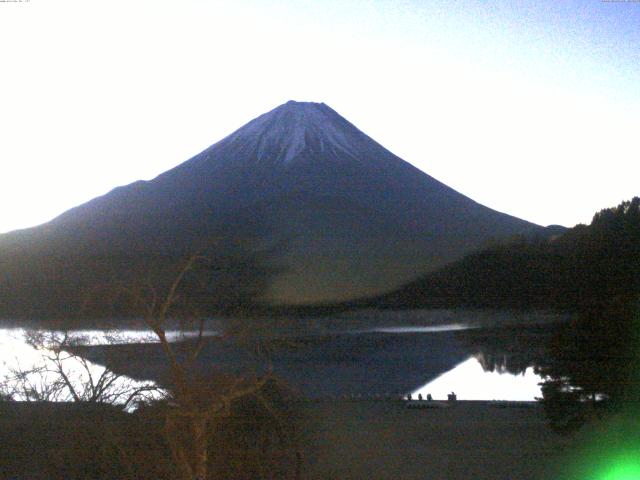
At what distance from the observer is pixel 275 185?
38.8 m

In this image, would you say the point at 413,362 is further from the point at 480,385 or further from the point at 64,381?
the point at 64,381

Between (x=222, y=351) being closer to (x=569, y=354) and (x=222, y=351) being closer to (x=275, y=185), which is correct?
(x=569, y=354)

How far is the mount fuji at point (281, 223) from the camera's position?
1620cm

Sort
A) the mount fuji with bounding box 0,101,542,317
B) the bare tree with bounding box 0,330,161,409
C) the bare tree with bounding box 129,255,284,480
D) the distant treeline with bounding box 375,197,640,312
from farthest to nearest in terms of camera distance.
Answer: the mount fuji with bounding box 0,101,542,317 → the distant treeline with bounding box 375,197,640,312 → the bare tree with bounding box 0,330,161,409 → the bare tree with bounding box 129,255,284,480

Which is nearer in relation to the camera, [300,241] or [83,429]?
[83,429]

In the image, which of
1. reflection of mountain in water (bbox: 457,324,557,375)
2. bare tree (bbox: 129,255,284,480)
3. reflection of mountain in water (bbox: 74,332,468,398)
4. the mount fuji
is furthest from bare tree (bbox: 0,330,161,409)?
reflection of mountain in water (bbox: 457,324,557,375)

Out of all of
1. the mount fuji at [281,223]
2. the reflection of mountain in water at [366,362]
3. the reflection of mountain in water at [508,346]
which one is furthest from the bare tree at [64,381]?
the reflection of mountain in water at [508,346]

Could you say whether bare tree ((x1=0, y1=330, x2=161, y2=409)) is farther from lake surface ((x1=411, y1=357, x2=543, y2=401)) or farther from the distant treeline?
the distant treeline

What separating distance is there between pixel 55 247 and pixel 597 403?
505 inches

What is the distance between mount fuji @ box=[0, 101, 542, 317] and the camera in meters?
16.2

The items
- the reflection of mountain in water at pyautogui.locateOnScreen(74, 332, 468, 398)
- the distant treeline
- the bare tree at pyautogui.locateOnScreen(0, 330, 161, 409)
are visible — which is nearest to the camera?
the bare tree at pyautogui.locateOnScreen(0, 330, 161, 409)

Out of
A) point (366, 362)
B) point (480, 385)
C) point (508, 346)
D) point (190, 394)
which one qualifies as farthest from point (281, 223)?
point (190, 394)

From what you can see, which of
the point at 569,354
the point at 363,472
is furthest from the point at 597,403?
the point at 363,472

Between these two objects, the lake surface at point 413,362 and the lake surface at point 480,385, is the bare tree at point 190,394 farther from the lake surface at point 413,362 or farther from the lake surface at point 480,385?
the lake surface at point 480,385
